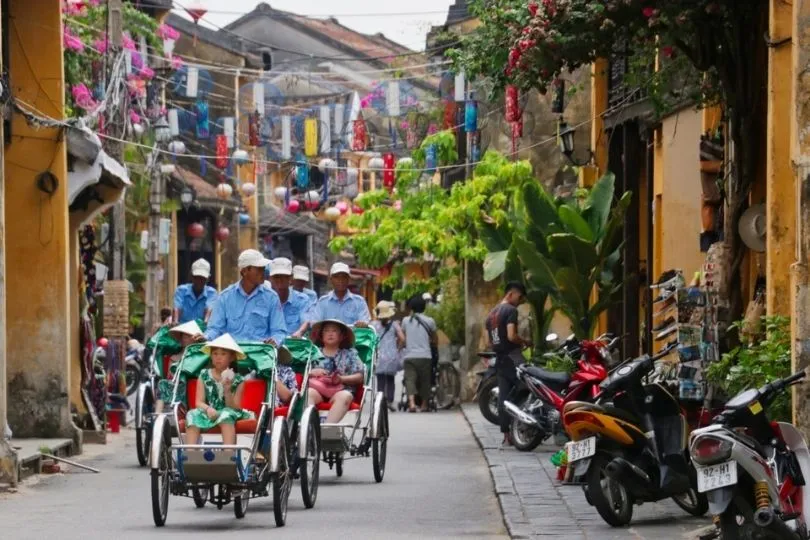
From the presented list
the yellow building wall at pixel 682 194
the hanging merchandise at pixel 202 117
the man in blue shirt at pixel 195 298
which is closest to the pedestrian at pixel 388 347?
the man in blue shirt at pixel 195 298

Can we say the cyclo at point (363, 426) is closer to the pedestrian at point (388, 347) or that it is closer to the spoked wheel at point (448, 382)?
the pedestrian at point (388, 347)

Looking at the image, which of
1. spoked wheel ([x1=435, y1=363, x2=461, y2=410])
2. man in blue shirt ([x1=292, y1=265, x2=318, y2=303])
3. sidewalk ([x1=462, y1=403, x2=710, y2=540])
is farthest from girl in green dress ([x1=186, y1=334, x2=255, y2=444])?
spoked wheel ([x1=435, y1=363, x2=461, y2=410])

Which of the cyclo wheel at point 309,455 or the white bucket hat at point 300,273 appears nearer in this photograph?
the cyclo wheel at point 309,455

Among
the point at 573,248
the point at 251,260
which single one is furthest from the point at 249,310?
the point at 573,248

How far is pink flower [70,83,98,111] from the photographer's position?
26.2 meters

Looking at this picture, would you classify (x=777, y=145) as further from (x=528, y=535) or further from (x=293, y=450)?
(x=293, y=450)

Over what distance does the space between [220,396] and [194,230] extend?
4060 cm

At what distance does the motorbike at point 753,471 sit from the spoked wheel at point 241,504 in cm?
398

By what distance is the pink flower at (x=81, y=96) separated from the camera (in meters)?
26.2

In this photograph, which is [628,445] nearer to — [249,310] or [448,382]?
[249,310]

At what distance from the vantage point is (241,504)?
13.0m

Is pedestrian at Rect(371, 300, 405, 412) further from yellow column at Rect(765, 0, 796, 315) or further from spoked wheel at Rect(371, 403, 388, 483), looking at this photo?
yellow column at Rect(765, 0, 796, 315)

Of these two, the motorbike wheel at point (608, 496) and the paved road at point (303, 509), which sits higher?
the motorbike wheel at point (608, 496)

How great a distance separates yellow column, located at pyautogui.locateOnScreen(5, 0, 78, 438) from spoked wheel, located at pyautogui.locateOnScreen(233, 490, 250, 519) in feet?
20.8
